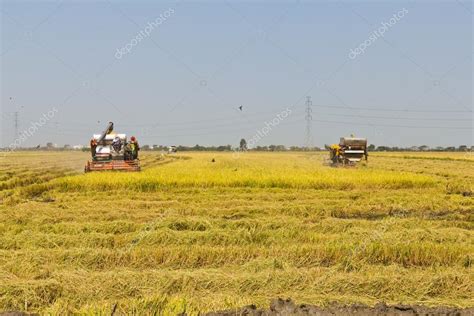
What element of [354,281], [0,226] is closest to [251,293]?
[354,281]

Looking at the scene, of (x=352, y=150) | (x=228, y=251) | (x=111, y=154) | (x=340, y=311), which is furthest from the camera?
(x=352, y=150)

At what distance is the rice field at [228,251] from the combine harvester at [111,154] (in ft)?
27.9

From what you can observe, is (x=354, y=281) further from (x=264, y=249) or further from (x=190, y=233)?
(x=190, y=233)

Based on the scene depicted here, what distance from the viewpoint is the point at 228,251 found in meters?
7.76

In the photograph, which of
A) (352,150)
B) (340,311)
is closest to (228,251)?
(340,311)

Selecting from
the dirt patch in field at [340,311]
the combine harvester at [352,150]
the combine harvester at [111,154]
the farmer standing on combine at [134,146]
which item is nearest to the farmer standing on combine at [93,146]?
the combine harvester at [111,154]

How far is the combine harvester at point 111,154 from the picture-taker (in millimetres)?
24303

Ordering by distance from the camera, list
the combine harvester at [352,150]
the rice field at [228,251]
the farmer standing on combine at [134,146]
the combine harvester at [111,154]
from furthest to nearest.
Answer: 1. the combine harvester at [352,150]
2. the farmer standing on combine at [134,146]
3. the combine harvester at [111,154]
4. the rice field at [228,251]

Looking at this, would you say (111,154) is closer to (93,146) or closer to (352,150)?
(93,146)

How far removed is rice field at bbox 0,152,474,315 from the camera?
19.4 feet

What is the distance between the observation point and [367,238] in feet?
29.0

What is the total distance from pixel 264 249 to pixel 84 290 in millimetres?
2975

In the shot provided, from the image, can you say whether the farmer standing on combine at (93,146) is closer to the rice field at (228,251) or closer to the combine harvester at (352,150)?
the rice field at (228,251)

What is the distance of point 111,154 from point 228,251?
59.2 feet
